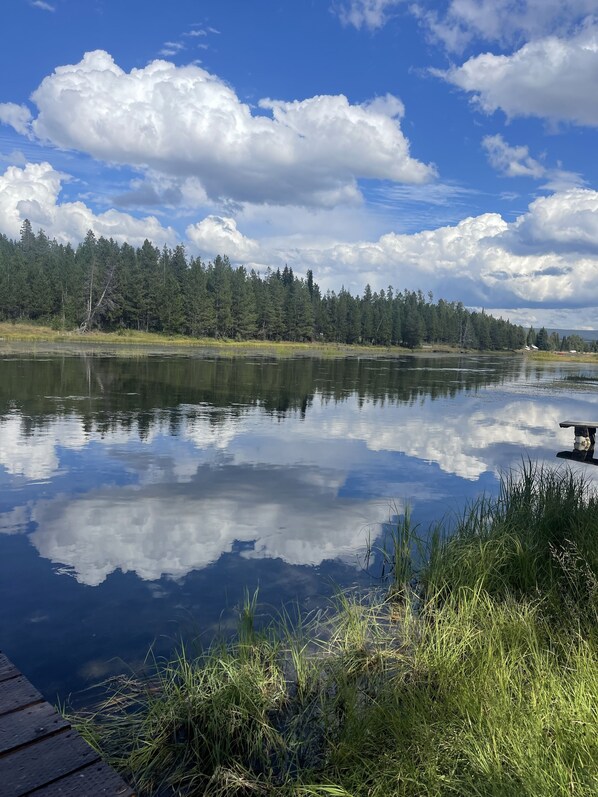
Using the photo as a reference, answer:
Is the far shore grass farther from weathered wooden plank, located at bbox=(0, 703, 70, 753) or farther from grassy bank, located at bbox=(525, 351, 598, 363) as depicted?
weathered wooden plank, located at bbox=(0, 703, 70, 753)

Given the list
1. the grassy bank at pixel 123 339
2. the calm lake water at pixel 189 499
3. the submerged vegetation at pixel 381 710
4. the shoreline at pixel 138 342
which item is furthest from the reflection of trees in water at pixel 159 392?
the grassy bank at pixel 123 339

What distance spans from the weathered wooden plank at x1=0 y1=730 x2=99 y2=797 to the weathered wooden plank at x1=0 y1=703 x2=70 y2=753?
0.20 feet

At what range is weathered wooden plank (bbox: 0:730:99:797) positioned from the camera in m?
3.16

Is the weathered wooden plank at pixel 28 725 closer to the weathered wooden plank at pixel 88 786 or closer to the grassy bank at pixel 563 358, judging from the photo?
the weathered wooden plank at pixel 88 786

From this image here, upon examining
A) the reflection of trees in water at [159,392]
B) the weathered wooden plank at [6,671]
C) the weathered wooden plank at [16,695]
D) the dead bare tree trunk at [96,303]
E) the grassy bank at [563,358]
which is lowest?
the reflection of trees in water at [159,392]

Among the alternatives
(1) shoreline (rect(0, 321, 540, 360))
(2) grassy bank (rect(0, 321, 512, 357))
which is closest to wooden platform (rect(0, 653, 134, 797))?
(1) shoreline (rect(0, 321, 540, 360))

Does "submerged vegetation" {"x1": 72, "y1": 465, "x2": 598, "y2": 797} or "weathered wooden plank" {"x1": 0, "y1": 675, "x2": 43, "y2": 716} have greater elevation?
"weathered wooden plank" {"x1": 0, "y1": 675, "x2": 43, "y2": 716}

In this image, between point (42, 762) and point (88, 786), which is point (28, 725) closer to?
point (42, 762)

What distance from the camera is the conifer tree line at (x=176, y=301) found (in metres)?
102

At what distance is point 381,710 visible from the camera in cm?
458

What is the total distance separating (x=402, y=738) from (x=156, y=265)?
437 ft

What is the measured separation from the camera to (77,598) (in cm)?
775

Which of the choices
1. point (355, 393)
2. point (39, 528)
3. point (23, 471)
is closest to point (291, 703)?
point (39, 528)

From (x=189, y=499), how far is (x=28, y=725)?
8611 mm
